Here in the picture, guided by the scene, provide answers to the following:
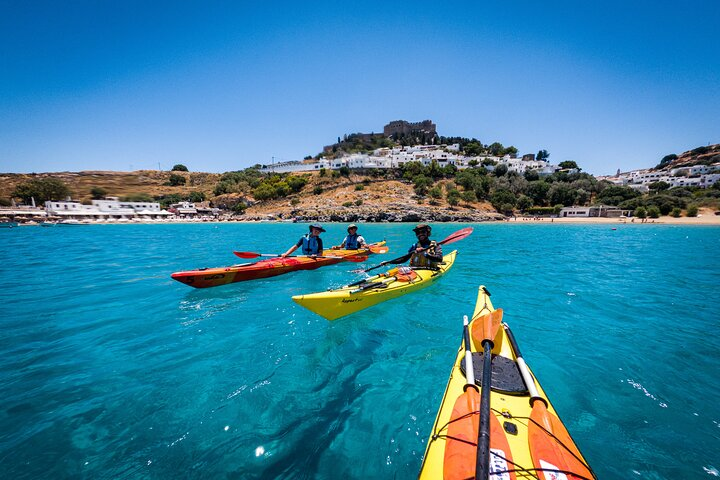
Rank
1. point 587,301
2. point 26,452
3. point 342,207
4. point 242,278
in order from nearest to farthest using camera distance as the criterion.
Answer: point 26,452
point 587,301
point 242,278
point 342,207

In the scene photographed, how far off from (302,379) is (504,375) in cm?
327

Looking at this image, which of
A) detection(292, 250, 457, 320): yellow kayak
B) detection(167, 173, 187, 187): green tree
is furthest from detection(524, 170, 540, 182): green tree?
detection(167, 173, 187, 187): green tree

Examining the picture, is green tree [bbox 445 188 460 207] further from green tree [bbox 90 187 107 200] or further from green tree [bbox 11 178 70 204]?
green tree [bbox 11 178 70 204]

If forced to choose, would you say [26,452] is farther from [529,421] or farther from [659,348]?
[659,348]

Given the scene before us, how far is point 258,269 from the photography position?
10.7 meters

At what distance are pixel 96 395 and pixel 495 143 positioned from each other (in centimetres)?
13388

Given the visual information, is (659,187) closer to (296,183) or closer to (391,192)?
(391,192)

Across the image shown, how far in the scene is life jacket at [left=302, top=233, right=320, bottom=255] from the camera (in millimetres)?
12664

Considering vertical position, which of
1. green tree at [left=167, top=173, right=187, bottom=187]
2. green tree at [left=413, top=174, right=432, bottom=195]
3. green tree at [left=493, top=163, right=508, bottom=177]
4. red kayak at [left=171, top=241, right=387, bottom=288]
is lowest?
red kayak at [left=171, top=241, right=387, bottom=288]

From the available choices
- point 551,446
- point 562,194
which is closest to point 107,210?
point 551,446

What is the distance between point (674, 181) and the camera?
81000 millimetres

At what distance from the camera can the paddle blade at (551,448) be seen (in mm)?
2111

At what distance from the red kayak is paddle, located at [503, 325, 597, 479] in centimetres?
974

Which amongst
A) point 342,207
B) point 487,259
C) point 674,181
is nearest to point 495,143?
point 674,181
